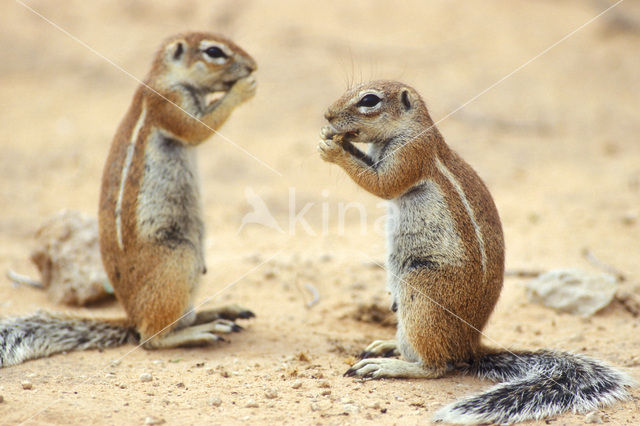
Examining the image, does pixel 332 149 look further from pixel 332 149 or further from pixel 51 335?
pixel 51 335

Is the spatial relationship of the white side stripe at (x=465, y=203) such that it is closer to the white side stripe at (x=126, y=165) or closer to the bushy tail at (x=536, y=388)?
the bushy tail at (x=536, y=388)

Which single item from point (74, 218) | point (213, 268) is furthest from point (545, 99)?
point (74, 218)

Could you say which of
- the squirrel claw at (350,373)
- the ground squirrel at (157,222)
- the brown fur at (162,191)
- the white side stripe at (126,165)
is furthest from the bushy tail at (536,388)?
the white side stripe at (126,165)

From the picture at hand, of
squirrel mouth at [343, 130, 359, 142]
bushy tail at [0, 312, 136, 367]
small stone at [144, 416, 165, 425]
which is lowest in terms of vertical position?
small stone at [144, 416, 165, 425]

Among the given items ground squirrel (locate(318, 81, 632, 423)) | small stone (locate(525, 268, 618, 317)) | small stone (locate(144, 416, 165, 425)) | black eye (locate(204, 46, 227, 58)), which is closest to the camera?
small stone (locate(144, 416, 165, 425))

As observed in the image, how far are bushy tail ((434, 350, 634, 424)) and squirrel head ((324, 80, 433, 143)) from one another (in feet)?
5.97

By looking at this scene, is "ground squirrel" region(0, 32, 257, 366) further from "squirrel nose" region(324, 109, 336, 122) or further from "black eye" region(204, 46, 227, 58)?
"squirrel nose" region(324, 109, 336, 122)

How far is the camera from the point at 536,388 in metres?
4.15

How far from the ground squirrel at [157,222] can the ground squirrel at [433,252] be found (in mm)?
1430

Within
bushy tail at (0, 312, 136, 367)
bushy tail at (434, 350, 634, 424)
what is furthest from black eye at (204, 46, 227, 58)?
bushy tail at (434, 350, 634, 424)

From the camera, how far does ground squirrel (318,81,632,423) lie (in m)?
4.48

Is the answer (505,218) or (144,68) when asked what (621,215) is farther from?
(144,68)

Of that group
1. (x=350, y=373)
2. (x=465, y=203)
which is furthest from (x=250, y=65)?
(x=350, y=373)

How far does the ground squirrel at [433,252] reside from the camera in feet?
14.7
